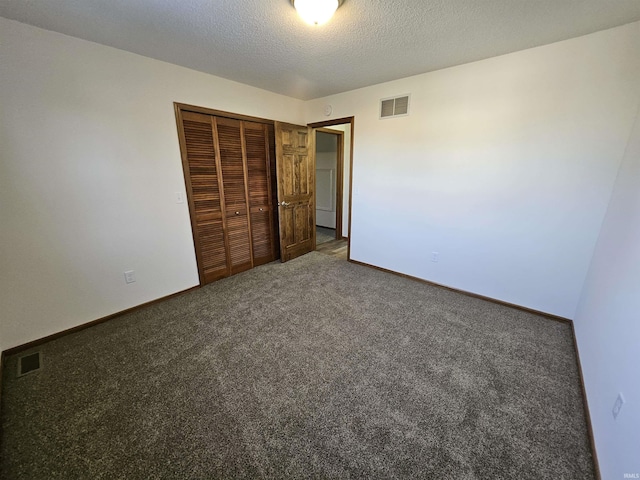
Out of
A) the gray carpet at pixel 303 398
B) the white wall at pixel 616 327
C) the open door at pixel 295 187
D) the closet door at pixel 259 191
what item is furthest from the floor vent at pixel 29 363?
the white wall at pixel 616 327

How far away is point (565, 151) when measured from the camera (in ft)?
7.16

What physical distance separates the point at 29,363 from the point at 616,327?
3905 mm

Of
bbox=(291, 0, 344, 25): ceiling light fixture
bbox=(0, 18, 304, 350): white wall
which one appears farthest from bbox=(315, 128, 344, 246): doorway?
bbox=(291, 0, 344, 25): ceiling light fixture

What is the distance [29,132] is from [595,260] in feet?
15.1

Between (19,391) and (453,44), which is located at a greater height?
(453,44)

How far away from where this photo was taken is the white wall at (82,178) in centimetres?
190

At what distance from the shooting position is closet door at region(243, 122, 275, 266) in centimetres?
342

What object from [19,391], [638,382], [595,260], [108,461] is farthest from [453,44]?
[19,391]

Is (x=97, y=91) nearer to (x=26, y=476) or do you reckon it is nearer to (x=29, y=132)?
(x=29, y=132)

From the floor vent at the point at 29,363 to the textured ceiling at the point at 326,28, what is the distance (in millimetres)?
2467

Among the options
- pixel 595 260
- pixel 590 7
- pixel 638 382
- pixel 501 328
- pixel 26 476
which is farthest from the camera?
pixel 501 328

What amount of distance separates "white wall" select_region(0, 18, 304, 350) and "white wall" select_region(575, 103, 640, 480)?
139 inches

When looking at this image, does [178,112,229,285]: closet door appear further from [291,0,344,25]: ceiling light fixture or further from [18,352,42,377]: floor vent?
[291,0,344,25]: ceiling light fixture

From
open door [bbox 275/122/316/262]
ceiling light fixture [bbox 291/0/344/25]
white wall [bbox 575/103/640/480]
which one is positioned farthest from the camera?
open door [bbox 275/122/316/262]
